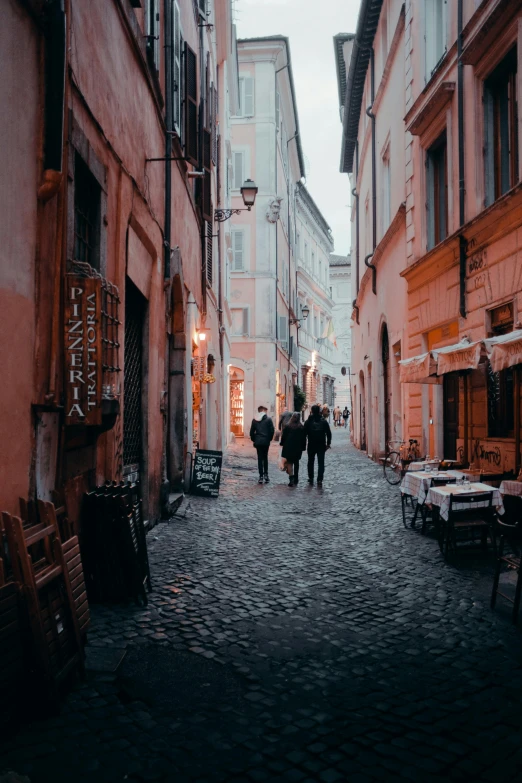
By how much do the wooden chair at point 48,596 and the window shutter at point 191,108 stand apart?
8.58 metres

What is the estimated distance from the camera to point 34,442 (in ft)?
14.2

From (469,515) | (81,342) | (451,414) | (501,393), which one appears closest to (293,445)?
(451,414)

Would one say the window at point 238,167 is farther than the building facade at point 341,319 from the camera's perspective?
No

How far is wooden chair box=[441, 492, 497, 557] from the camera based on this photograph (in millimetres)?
7234

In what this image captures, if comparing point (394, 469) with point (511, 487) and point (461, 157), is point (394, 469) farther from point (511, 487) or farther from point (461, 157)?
point (511, 487)

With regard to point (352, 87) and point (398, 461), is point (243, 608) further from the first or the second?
point (352, 87)

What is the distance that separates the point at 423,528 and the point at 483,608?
3.33 m

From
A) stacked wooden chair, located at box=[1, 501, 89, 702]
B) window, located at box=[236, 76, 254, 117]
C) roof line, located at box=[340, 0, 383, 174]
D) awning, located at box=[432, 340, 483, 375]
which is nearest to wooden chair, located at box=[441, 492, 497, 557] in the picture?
awning, located at box=[432, 340, 483, 375]

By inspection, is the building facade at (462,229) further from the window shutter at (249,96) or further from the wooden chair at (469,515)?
the window shutter at (249,96)

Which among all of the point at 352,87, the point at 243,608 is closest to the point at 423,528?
the point at 243,608

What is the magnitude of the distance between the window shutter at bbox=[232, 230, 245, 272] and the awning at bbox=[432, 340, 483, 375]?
21428 mm

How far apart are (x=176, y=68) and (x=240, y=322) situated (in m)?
20.5

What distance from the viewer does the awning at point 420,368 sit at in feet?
34.4

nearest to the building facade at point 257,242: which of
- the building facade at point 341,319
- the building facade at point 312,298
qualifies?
the building facade at point 312,298
